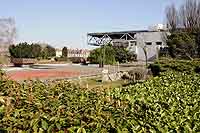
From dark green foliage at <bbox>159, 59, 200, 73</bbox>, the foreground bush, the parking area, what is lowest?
the parking area

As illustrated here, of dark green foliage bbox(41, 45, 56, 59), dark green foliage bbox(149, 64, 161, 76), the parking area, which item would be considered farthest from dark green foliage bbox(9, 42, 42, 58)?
dark green foliage bbox(149, 64, 161, 76)

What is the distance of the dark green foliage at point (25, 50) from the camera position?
79.7 metres

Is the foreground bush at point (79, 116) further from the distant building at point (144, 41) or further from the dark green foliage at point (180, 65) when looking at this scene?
the distant building at point (144, 41)

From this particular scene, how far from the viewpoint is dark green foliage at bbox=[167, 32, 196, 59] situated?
5409cm

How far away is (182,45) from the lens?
179ft

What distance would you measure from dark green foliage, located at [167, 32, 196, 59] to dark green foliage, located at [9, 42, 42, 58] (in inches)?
1382

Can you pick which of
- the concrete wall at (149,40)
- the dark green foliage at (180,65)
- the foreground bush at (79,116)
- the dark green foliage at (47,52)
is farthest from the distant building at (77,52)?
the foreground bush at (79,116)

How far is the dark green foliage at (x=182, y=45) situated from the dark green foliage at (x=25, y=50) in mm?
35102

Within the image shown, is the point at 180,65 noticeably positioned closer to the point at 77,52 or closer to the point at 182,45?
the point at 182,45

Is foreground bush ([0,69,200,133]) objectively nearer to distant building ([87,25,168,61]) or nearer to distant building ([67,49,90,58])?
distant building ([87,25,168,61])

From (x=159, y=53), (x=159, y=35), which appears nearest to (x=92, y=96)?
(x=159, y=53)

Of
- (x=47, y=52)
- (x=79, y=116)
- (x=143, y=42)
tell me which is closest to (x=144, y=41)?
(x=143, y=42)

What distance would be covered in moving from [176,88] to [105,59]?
55.1 m

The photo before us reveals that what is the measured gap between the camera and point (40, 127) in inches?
122
